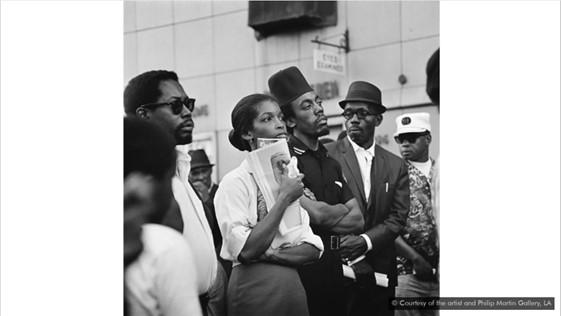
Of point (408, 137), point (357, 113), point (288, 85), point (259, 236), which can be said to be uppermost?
point (288, 85)

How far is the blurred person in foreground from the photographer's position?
4180mm

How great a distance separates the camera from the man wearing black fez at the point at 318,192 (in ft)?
14.1

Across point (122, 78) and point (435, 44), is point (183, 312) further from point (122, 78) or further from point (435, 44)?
point (435, 44)

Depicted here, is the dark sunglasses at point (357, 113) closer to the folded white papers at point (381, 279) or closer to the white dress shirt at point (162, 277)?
the folded white papers at point (381, 279)

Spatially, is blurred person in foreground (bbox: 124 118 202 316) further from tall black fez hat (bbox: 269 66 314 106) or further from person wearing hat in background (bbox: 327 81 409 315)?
person wearing hat in background (bbox: 327 81 409 315)

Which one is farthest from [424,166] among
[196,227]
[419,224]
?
[196,227]

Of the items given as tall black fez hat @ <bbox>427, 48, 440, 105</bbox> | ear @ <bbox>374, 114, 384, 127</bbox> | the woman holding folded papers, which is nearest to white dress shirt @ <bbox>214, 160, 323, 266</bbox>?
the woman holding folded papers

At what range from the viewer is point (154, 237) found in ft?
14.0

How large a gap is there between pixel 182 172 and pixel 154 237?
30 centimetres

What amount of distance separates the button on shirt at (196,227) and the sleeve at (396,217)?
65 centimetres

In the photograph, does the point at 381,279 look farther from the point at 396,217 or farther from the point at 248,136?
the point at 248,136

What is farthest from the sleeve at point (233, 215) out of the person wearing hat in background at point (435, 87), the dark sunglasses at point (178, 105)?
the person wearing hat in background at point (435, 87)

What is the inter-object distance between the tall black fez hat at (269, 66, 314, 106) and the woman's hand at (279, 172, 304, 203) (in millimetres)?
307

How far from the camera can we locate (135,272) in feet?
14.1
